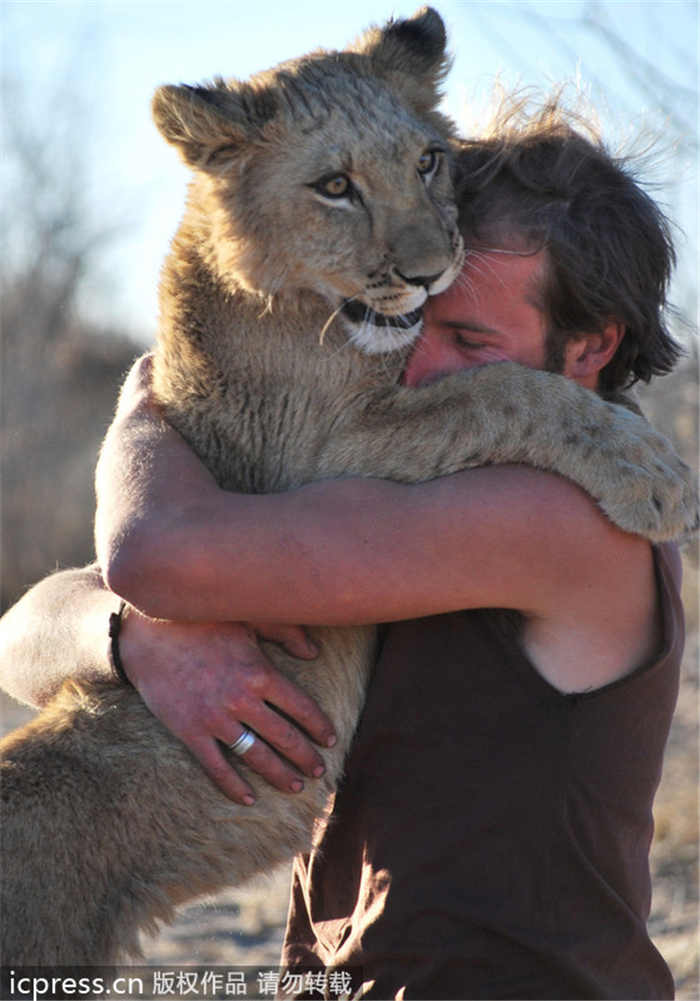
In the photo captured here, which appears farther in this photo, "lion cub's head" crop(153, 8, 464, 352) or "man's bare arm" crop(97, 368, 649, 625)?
"lion cub's head" crop(153, 8, 464, 352)

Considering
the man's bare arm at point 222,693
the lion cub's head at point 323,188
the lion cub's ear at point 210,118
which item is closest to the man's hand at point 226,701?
the man's bare arm at point 222,693

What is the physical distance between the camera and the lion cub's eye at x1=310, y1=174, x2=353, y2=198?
3326mm

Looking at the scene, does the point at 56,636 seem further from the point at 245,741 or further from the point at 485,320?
the point at 485,320

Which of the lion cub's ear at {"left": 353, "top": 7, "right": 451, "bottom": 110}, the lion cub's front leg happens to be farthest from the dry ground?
the lion cub's ear at {"left": 353, "top": 7, "right": 451, "bottom": 110}

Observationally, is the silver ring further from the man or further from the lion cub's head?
the lion cub's head

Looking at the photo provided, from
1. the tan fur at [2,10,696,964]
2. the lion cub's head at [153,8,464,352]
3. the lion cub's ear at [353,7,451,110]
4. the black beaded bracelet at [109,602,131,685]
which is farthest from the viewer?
the lion cub's ear at [353,7,451,110]

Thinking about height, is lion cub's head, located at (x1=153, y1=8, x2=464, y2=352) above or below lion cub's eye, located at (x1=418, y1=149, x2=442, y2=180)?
below

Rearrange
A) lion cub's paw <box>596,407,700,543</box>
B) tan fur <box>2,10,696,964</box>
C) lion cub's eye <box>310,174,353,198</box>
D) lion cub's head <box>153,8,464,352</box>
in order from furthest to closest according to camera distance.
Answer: lion cub's eye <box>310,174,353,198</box> → lion cub's head <box>153,8,464,352</box> → tan fur <box>2,10,696,964</box> → lion cub's paw <box>596,407,700,543</box>

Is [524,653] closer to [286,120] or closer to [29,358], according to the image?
[286,120]

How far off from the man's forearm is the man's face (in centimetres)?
102

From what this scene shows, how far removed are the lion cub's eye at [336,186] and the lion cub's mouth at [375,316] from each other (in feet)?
0.97

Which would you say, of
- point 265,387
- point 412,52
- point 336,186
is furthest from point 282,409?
point 412,52

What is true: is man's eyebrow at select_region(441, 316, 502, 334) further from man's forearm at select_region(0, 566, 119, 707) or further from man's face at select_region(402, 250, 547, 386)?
man's forearm at select_region(0, 566, 119, 707)

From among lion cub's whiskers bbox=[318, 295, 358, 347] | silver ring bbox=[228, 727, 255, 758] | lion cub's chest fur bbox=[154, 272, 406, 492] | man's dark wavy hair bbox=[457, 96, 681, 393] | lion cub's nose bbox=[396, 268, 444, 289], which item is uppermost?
man's dark wavy hair bbox=[457, 96, 681, 393]
